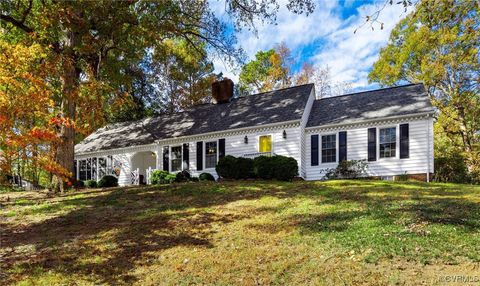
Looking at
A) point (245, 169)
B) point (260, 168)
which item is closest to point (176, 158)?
point (245, 169)

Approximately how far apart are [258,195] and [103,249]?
5.80m

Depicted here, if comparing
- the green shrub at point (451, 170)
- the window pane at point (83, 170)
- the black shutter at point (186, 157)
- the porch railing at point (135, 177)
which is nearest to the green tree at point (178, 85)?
the window pane at point (83, 170)

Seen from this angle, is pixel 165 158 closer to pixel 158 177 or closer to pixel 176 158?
pixel 176 158

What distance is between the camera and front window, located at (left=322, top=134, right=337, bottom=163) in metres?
→ 18.6

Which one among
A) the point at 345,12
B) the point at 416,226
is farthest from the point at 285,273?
the point at 345,12

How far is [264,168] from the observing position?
1755cm

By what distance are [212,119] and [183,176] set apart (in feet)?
14.5

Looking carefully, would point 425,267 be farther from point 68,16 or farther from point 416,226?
point 68,16

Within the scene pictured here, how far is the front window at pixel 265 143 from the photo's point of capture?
65.0ft

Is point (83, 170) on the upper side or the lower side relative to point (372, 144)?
lower

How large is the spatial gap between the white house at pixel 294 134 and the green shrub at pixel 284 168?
1.38 meters

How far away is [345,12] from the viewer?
15469mm

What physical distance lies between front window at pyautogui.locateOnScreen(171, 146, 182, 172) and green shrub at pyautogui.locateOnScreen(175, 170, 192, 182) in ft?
4.28

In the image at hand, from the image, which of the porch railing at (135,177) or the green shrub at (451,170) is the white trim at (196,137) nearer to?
the porch railing at (135,177)
